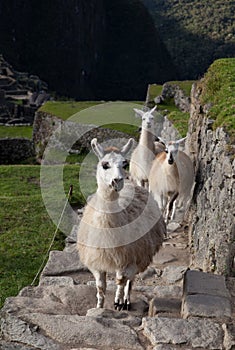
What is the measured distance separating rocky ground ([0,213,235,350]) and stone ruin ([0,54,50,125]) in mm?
24107

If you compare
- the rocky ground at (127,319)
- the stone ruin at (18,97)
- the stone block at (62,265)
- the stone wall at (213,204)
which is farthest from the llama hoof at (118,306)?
the stone ruin at (18,97)

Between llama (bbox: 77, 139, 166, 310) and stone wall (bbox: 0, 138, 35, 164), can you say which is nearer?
llama (bbox: 77, 139, 166, 310)

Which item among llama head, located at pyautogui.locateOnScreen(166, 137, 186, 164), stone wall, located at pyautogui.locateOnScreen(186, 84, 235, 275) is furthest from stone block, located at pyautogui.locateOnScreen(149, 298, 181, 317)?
llama head, located at pyautogui.locateOnScreen(166, 137, 186, 164)

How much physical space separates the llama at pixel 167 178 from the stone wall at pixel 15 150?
13.1 meters

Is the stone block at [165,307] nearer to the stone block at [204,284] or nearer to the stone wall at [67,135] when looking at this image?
the stone block at [204,284]

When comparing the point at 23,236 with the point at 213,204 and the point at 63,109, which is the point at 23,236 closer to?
the point at 213,204

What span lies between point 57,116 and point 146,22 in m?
67.8

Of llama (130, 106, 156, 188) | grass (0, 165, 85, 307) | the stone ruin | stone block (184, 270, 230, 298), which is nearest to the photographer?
stone block (184, 270, 230, 298)

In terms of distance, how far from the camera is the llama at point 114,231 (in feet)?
13.4

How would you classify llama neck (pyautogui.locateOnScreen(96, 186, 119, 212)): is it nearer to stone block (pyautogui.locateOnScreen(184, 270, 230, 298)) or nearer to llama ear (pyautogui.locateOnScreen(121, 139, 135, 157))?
llama ear (pyautogui.locateOnScreen(121, 139, 135, 157))

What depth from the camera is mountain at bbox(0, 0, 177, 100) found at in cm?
7794

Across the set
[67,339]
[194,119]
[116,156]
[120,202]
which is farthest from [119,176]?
[194,119]

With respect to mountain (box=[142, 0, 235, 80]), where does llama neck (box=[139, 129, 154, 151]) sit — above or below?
below

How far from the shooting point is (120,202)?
14.6 feet
